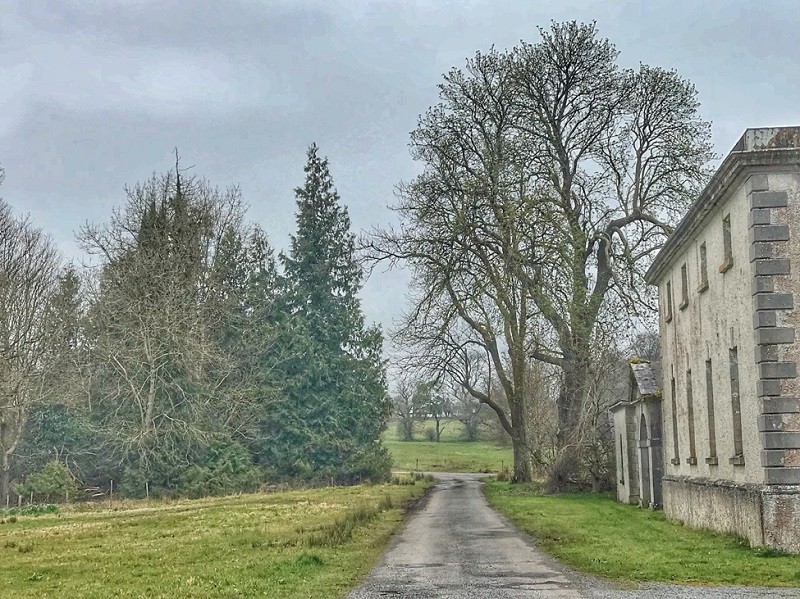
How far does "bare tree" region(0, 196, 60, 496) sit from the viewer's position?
1807 inches

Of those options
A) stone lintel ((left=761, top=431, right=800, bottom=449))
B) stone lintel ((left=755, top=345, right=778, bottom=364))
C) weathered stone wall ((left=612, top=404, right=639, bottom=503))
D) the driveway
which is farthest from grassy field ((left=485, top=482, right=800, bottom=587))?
weathered stone wall ((left=612, top=404, right=639, bottom=503))

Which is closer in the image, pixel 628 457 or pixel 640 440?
pixel 640 440

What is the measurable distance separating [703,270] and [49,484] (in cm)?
3599

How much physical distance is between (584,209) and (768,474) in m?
25.5

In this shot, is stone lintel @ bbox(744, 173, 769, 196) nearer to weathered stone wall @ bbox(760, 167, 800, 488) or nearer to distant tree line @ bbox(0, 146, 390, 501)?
weathered stone wall @ bbox(760, 167, 800, 488)

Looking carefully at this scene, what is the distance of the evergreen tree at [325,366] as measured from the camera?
58.1 metres

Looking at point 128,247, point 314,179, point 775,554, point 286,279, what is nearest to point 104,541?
point 775,554

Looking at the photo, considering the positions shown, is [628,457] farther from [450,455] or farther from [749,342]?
[450,455]

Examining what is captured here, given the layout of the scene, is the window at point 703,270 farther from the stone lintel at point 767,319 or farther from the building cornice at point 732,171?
the stone lintel at point 767,319

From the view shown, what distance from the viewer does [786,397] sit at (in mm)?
17984

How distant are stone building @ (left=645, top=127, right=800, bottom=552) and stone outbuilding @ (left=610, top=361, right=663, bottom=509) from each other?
723 centimetres

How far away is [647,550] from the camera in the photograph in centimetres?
1820

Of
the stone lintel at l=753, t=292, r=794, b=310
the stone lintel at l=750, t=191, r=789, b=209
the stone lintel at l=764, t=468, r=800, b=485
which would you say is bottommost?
the stone lintel at l=764, t=468, r=800, b=485

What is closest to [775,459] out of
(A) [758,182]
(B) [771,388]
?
(B) [771,388]
